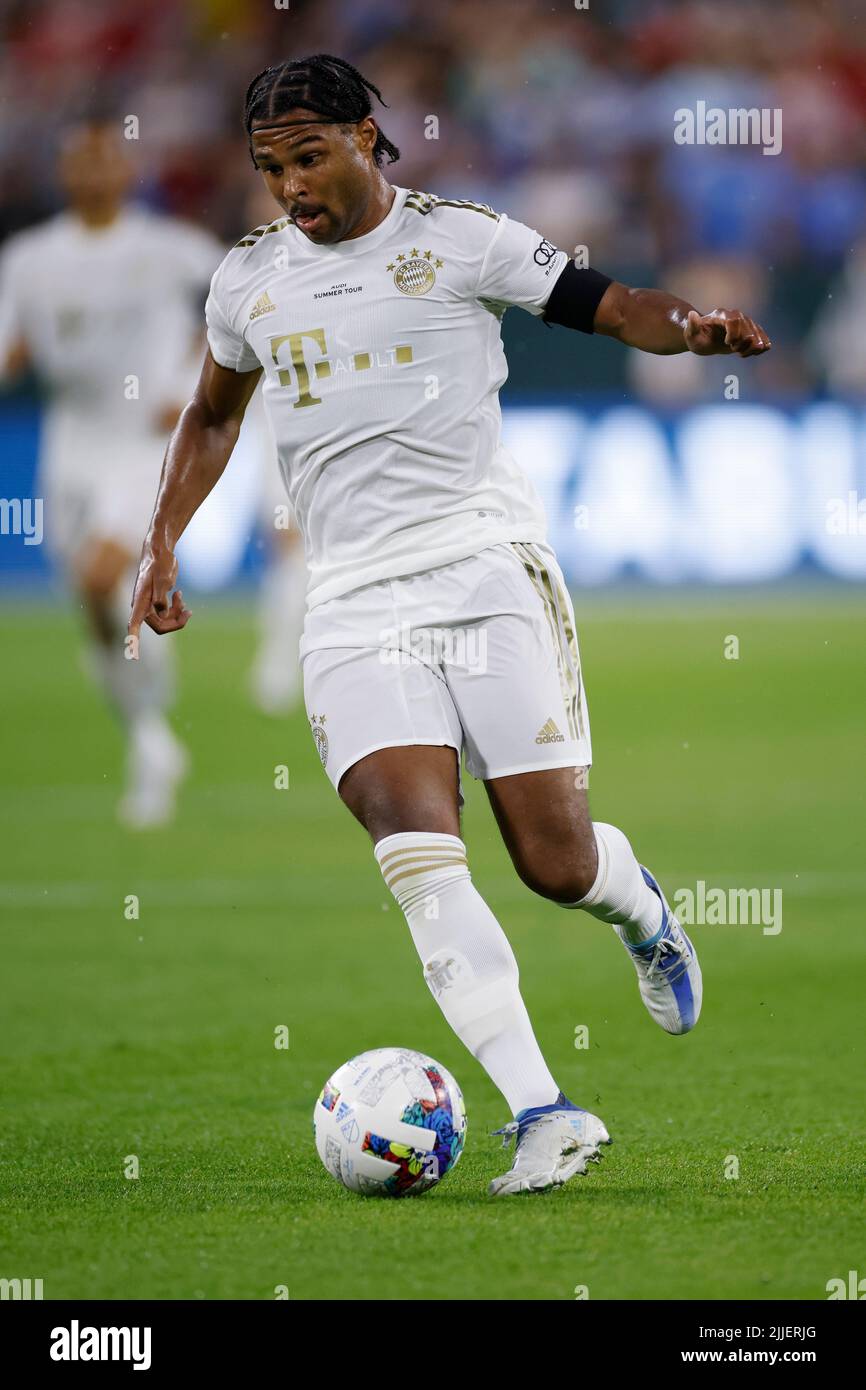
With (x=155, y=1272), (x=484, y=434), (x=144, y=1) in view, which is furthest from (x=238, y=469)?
(x=155, y=1272)

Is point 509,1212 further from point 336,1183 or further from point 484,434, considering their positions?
point 484,434

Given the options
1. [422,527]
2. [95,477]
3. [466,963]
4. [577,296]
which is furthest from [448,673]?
[95,477]

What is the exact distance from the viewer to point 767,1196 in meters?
4.14

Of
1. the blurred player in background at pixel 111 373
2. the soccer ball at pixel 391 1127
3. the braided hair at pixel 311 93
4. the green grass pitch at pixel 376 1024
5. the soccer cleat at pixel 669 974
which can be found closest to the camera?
the green grass pitch at pixel 376 1024

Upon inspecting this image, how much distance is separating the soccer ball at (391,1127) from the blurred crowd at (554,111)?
436 inches

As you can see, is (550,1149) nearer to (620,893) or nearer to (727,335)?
(620,893)

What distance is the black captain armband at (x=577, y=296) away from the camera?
14.5 feet

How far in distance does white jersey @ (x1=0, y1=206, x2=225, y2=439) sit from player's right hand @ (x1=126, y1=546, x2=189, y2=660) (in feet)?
18.1

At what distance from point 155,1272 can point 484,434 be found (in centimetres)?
189

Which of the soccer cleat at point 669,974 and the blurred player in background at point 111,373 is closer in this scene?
the soccer cleat at point 669,974

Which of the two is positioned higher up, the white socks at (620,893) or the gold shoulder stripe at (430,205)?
the gold shoulder stripe at (430,205)

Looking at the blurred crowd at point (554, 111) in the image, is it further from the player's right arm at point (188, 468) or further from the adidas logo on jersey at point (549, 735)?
the adidas logo on jersey at point (549, 735)

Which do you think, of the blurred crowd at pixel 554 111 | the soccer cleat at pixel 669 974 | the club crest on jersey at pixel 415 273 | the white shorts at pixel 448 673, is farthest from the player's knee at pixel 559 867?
the blurred crowd at pixel 554 111

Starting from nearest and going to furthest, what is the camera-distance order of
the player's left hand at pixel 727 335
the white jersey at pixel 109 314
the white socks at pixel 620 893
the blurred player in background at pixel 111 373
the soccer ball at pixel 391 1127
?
the player's left hand at pixel 727 335
the soccer ball at pixel 391 1127
the white socks at pixel 620 893
the blurred player in background at pixel 111 373
the white jersey at pixel 109 314
